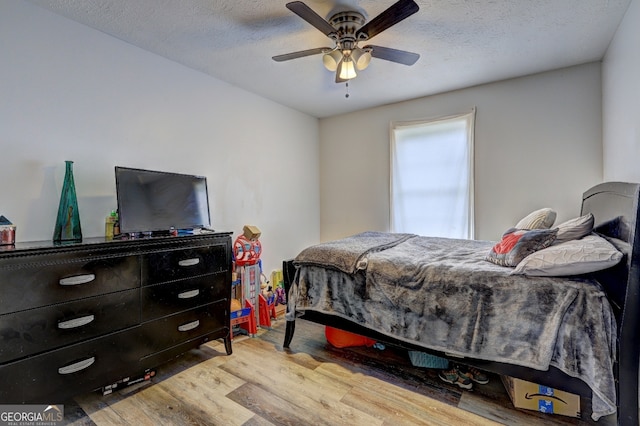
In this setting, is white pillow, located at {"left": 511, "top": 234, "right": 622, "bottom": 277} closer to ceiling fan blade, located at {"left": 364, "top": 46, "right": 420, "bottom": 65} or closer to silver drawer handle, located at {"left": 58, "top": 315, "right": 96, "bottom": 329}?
ceiling fan blade, located at {"left": 364, "top": 46, "right": 420, "bottom": 65}

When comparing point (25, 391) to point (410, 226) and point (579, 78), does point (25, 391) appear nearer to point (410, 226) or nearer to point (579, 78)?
point (410, 226)

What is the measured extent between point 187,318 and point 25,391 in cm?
85

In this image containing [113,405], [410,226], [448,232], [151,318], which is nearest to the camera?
[113,405]

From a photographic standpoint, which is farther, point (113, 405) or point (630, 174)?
point (630, 174)

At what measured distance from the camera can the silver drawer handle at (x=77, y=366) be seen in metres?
1.56

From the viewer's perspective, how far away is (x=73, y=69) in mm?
2092

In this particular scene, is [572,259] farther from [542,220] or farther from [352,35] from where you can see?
[352,35]

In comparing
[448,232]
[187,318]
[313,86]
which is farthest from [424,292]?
[313,86]

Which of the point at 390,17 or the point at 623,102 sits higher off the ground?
the point at 390,17

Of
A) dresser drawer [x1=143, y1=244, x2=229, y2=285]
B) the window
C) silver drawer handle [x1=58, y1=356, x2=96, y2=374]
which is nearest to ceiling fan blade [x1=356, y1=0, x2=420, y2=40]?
dresser drawer [x1=143, y1=244, x2=229, y2=285]

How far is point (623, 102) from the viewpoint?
2.16 metres

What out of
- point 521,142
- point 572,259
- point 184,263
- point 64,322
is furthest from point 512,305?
point 64,322

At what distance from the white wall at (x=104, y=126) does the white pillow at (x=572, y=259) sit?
2688 millimetres

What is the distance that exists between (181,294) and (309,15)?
2000 mm
